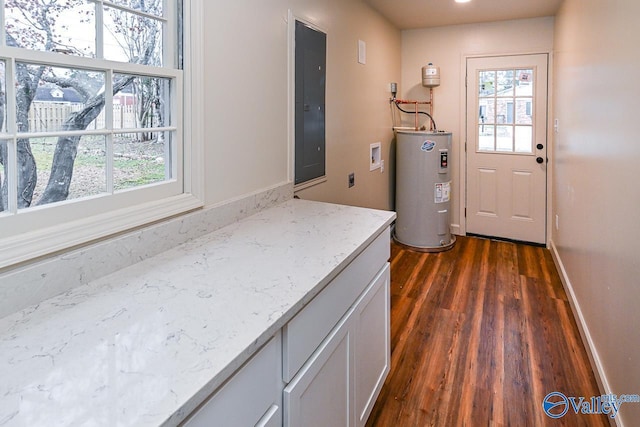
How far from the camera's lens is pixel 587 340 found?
2295 millimetres

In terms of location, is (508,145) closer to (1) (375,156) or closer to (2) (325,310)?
(1) (375,156)

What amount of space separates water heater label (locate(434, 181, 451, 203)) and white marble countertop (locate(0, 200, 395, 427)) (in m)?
2.81

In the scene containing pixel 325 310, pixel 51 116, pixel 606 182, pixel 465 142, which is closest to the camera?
pixel 51 116

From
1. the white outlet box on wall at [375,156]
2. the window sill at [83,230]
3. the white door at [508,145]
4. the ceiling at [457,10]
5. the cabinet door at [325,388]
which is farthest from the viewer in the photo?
the white door at [508,145]

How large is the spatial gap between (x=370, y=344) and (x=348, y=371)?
0.26 m

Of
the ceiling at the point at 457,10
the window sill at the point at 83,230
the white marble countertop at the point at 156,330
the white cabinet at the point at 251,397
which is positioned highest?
the ceiling at the point at 457,10

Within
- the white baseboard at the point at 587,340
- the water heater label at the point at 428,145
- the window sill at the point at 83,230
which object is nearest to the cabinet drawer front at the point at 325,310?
the window sill at the point at 83,230

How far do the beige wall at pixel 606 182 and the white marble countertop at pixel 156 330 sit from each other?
1111 mm

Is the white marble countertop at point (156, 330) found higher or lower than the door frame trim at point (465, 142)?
lower

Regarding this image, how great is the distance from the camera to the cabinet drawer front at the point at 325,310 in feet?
3.44

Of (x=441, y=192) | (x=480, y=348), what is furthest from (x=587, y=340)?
(x=441, y=192)

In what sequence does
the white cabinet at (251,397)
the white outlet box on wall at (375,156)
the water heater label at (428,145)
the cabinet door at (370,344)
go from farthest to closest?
1. the water heater label at (428,145)
2. the white outlet box on wall at (375,156)
3. the cabinet door at (370,344)
4. the white cabinet at (251,397)

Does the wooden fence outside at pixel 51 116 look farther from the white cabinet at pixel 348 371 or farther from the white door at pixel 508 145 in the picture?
the white door at pixel 508 145

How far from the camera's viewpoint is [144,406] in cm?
65
